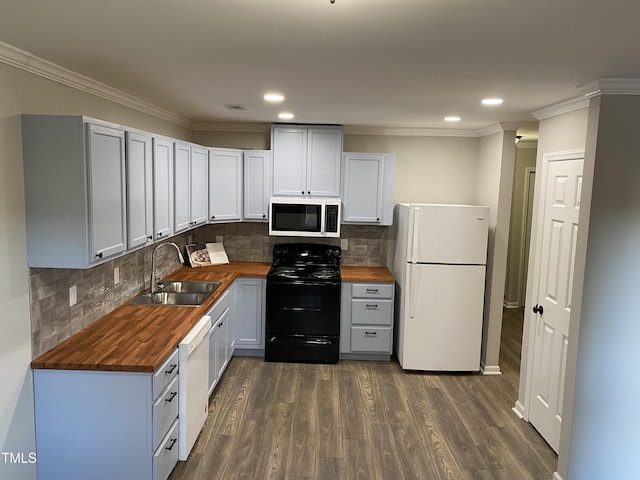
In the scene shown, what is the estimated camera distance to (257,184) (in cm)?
486

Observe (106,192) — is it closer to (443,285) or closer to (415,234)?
(415,234)

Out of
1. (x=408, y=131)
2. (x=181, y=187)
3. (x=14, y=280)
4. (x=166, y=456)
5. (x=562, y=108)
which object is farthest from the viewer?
(x=408, y=131)

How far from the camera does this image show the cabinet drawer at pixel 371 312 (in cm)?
465

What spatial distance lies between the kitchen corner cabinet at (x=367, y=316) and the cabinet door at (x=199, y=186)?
5.13ft

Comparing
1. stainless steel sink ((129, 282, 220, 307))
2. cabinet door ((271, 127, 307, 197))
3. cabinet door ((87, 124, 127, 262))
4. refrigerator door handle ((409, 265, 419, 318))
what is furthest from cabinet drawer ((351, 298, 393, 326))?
cabinet door ((87, 124, 127, 262))

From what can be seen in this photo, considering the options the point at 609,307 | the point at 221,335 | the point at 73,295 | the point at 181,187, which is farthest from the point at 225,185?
the point at 609,307

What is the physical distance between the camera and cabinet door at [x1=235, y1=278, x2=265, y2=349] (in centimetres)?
463

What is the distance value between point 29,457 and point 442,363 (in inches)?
134

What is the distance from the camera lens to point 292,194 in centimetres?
484

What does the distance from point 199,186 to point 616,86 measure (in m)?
3.30

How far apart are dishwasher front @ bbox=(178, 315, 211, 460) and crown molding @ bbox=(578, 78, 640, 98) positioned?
9.08 ft

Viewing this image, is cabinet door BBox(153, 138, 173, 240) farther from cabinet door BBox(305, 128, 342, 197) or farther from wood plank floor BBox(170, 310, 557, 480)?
cabinet door BBox(305, 128, 342, 197)

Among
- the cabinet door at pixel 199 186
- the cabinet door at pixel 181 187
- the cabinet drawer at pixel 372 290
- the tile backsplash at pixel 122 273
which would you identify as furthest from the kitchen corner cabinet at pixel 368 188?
the cabinet door at pixel 181 187

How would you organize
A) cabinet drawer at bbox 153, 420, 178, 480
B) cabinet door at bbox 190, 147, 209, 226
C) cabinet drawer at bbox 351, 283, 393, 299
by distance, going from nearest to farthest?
cabinet drawer at bbox 153, 420, 178, 480
cabinet door at bbox 190, 147, 209, 226
cabinet drawer at bbox 351, 283, 393, 299
